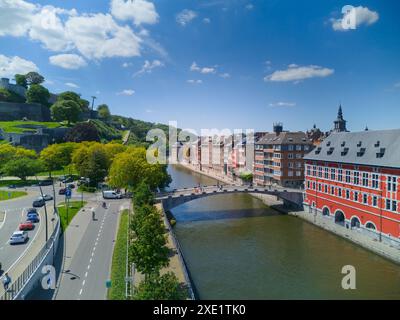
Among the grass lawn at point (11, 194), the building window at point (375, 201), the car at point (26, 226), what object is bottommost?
the car at point (26, 226)

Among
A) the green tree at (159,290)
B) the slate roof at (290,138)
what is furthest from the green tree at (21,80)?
the green tree at (159,290)

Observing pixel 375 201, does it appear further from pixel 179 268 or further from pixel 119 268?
pixel 119 268

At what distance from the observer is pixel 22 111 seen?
109 meters

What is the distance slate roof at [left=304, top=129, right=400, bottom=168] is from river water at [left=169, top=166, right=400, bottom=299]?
35.2 feet

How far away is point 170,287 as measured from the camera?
54.7ft

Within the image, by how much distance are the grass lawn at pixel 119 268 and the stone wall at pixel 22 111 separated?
9230 cm

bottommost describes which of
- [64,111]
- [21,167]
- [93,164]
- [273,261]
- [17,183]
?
[273,261]

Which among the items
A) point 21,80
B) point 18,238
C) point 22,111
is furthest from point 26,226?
point 21,80

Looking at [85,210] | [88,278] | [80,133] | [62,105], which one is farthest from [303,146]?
[62,105]

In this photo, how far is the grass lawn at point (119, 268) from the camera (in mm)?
20922

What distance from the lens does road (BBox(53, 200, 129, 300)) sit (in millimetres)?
21578

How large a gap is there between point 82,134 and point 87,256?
76.4 metres

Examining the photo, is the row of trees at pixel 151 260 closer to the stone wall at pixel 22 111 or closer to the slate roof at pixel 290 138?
the slate roof at pixel 290 138
